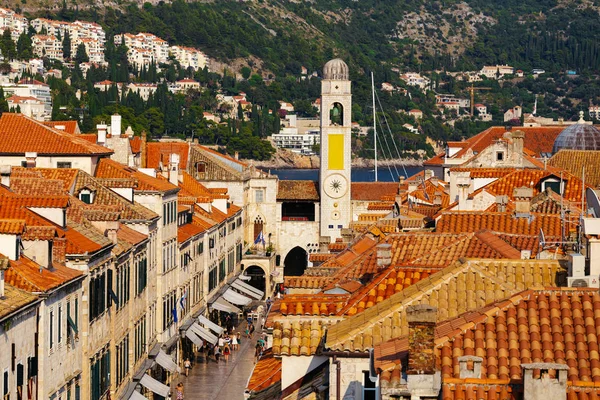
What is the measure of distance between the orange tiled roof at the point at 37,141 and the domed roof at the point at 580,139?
130 feet

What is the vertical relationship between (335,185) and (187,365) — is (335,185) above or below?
above

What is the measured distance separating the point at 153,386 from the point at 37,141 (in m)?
18.7

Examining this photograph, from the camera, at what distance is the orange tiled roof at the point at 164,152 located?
110 m

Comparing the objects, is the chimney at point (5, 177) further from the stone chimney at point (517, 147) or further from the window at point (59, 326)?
the stone chimney at point (517, 147)

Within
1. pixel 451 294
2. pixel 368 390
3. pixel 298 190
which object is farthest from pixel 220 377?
pixel 298 190

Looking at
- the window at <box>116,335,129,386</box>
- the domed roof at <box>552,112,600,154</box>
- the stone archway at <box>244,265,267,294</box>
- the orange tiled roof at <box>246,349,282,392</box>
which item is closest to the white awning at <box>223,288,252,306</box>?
the stone archway at <box>244,265,267,294</box>

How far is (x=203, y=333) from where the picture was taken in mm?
72938

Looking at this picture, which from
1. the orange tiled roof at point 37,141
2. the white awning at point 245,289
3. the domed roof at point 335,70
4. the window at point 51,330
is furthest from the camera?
the domed roof at point 335,70

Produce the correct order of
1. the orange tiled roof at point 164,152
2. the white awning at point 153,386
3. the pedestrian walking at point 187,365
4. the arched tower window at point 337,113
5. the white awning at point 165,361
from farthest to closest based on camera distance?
1. the arched tower window at point 337,113
2. the orange tiled roof at point 164,152
3. the pedestrian walking at point 187,365
4. the white awning at point 165,361
5. the white awning at point 153,386

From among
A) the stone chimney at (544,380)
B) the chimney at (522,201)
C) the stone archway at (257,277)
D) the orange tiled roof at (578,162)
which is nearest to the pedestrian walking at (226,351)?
the orange tiled roof at (578,162)

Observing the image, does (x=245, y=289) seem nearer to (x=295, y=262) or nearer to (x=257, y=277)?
(x=257, y=277)

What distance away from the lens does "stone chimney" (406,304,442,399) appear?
48.1ft

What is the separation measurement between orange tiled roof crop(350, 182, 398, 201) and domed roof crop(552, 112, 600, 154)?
30159 mm

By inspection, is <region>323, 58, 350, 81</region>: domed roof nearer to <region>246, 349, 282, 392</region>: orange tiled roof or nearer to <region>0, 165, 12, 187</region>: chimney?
<region>0, 165, 12, 187</region>: chimney
